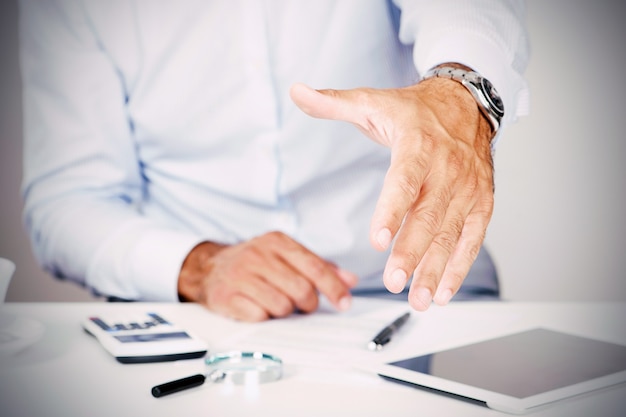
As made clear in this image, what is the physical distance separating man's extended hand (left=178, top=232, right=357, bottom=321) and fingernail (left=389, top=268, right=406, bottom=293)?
0.90 feet

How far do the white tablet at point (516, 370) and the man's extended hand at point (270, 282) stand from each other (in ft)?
0.70

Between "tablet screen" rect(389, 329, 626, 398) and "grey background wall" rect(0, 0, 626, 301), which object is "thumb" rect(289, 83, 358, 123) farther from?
"grey background wall" rect(0, 0, 626, 301)

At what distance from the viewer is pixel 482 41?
2.20ft

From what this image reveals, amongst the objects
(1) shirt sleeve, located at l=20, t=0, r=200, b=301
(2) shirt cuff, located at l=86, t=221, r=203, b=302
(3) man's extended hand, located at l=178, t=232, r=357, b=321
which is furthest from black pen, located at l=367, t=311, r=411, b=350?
(1) shirt sleeve, located at l=20, t=0, r=200, b=301

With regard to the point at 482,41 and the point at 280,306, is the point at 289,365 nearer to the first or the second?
the point at 280,306

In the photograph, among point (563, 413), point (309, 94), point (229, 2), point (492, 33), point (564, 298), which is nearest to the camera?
point (563, 413)

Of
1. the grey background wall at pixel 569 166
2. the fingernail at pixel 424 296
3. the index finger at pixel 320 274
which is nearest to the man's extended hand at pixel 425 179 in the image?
the fingernail at pixel 424 296

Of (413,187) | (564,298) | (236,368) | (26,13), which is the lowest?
(564,298)

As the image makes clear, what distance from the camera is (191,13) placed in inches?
39.3

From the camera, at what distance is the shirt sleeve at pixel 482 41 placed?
64cm

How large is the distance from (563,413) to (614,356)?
125mm

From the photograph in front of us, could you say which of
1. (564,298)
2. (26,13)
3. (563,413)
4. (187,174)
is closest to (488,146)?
(563,413)

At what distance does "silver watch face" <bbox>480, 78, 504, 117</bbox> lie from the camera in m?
0.59

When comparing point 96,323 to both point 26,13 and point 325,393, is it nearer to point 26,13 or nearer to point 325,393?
point 325,393
